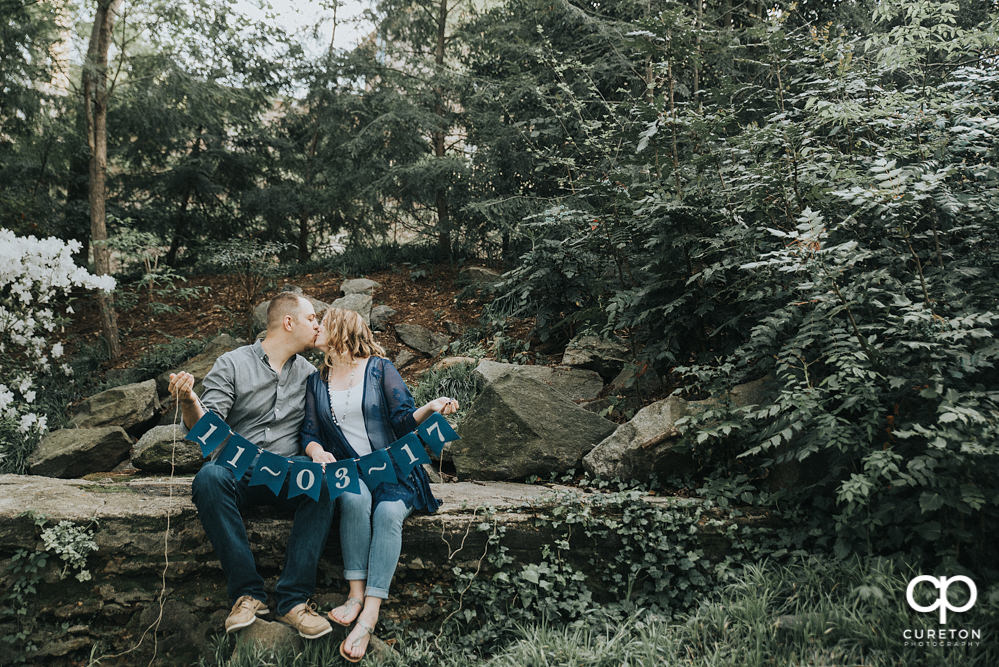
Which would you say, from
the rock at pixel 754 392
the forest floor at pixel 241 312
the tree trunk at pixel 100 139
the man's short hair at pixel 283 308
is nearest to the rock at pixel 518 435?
the rock at pixel 754 392

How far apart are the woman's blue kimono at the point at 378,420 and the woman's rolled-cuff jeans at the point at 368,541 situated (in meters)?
0.20

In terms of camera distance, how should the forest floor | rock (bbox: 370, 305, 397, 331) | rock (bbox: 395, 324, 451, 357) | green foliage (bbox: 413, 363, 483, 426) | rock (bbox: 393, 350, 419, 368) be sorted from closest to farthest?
1. green foliage (bbox: 413, 363, 483, 426)
2. rock (bbox: 393, 350, 419, 368)
3. rock (bbox: 395, 324, 451, 357)
4. the forest floor
5. rock (bbox: 370, 305, 397, 331)

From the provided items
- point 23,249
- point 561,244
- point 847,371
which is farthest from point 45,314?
point 847,371

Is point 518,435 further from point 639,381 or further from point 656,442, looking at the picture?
point 639,381

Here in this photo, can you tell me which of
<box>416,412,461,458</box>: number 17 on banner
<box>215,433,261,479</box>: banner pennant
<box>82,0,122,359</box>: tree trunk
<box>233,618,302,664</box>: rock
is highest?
<box>82,0,122,359</box>: tree trunk

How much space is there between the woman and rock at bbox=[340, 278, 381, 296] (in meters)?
4.90

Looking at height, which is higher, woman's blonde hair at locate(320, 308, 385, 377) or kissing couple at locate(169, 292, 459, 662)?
woman's blonde hair at locate(320, 308, 385, 377)

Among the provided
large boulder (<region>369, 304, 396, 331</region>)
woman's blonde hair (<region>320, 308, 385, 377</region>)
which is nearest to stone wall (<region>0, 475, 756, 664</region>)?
woman's blonde hair (<region>320, 308, 385, 377</region>)

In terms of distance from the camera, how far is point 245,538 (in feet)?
9.66

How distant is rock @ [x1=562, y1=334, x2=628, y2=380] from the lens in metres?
5.31

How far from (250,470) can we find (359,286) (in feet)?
18.1

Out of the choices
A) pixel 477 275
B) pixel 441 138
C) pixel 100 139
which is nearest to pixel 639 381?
pixel 477 275

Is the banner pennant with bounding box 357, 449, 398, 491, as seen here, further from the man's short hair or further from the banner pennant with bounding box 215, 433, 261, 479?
the man's short hair

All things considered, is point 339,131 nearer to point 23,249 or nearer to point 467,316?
point 467,316
